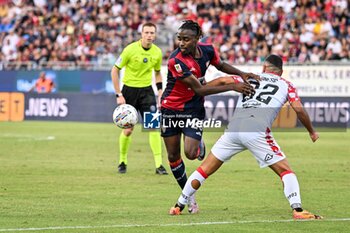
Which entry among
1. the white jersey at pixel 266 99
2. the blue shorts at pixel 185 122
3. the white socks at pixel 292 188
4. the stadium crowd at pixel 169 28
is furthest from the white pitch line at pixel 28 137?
the white socks at pixel 292 188

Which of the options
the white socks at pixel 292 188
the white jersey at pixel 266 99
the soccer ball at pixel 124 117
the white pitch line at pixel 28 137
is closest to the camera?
the white socks at pixel 292 188

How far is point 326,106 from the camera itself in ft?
97.9

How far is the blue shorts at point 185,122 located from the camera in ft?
38.4

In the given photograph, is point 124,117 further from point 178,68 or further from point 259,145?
point 259,145

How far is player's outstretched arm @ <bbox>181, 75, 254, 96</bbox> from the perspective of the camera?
10.5 m

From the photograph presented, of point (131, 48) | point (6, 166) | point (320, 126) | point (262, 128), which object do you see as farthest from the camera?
point (320, 126)

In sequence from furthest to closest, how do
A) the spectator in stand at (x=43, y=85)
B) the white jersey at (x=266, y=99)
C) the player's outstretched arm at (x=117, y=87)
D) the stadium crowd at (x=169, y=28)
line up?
the spectator in stand at (x=43, y=85) → the stadium crowd at (x=169, y=28) → the player's outstretched arm at (x=117, y=87) → the white jersey at (x=266, y=99)

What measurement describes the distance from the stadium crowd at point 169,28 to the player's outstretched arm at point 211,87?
20.3 metres

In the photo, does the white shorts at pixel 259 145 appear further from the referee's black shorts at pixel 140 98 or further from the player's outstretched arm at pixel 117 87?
the referee's black shorts at pixel 140 98

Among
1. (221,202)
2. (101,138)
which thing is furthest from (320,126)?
(221,202)

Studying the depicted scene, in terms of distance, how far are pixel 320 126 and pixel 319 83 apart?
73.4 inches

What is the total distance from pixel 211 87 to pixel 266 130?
860 mm

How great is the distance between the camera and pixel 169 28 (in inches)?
1401

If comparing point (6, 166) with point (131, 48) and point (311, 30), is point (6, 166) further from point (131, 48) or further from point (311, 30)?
point (311, 30)
